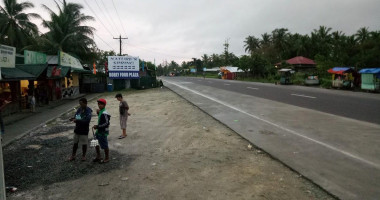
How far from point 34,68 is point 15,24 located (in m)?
23.9

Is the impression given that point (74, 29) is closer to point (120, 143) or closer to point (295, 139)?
point (120, 143)

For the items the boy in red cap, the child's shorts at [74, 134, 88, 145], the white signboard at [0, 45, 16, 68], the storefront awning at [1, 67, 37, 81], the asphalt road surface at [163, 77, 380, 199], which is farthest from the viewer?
the storefront awning at [1, 67, 37, 81]

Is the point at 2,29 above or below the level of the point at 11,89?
above

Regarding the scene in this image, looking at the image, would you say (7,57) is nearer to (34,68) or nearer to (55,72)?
(34,68)

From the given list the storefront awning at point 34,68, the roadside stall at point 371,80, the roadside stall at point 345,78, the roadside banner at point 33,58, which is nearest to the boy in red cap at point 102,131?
the storefront awning at point 34,68

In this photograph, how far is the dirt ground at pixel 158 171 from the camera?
4.96m

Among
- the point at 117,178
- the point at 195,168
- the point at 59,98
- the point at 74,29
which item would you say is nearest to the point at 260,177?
the point at 195,168

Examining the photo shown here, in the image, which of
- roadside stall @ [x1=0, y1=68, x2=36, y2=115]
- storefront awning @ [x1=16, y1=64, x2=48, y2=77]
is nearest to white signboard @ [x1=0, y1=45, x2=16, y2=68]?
roadside stall @ [x1=0, y1=68, x2=36, y2=115]

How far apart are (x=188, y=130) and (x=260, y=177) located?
16.0 ft

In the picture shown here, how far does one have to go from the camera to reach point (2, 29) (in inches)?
1371

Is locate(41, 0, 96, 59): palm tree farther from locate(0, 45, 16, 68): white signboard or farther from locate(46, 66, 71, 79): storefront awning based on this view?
locate(0, 45, 16, 68): white signboard

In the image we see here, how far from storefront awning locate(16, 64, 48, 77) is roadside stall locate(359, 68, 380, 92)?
2658 cm

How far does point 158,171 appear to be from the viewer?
6.05m

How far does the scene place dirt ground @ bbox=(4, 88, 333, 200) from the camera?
4961 mm
